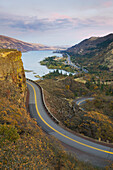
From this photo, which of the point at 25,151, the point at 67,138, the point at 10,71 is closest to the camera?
the point at 25,151

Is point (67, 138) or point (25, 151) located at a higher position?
point (25, 151)

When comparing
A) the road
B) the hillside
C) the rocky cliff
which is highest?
the rocky cliff

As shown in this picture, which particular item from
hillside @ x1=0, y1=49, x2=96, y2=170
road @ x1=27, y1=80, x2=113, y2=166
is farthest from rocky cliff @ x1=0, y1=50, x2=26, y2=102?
hillside @ x1=0, y1=49, x2=96, y2=170

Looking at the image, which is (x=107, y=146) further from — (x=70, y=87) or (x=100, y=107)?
(x=70, y=87)

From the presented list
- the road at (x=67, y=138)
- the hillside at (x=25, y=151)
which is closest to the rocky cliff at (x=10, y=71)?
the road at (x=67, y=138)

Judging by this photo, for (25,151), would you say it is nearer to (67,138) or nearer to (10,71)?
(67,138)

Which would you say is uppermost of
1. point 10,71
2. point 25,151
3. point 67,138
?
point 10,71

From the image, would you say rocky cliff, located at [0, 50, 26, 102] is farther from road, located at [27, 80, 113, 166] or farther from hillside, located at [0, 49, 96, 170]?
hillside, located at [0, 49, 96, 170]

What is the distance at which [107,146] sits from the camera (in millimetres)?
15812

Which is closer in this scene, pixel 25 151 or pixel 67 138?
pixel 25 151

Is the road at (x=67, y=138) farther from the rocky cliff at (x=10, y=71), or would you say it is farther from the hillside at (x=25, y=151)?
the rocky cliff at (x=10, y=71)

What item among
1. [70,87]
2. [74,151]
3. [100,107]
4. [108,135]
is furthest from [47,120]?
[70,87]

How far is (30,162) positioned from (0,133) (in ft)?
11.8

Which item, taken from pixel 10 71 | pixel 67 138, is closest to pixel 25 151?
pixel 67 138
